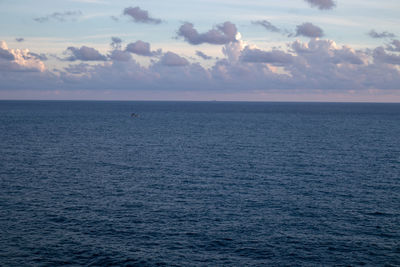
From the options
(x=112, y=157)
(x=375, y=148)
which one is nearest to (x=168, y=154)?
(x=112, y=157)

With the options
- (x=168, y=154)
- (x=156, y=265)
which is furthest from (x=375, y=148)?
(x=156, y=265)

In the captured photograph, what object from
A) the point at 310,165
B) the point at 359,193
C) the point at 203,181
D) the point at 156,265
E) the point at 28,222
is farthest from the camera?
the point at 310,165

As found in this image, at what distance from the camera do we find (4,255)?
38.1 meters

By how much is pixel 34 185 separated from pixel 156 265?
3508 cm

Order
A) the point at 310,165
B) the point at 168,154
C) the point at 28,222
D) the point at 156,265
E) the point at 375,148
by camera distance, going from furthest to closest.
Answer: the point at 375,148 → the point at 168,154 → the point at 310,165 → the point at 28,222 → the point at 156,265

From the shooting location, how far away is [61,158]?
8681cm

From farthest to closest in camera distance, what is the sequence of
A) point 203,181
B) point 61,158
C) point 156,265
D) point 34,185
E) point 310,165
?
point 61,158 < point 310,165 < point 203,181 < point 34,185 < point 156,265

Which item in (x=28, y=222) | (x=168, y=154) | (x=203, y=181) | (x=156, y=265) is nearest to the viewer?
(x=156, y=265)

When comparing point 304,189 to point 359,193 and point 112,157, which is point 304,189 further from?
point 112,157

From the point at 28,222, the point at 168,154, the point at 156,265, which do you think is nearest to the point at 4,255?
the point at 28,222

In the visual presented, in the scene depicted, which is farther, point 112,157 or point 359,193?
point 112,157

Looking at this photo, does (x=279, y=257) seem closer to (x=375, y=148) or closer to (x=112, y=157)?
(x=112, y=157)

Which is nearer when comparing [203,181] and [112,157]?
[203,181]

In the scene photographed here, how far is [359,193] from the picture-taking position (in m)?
58.4
